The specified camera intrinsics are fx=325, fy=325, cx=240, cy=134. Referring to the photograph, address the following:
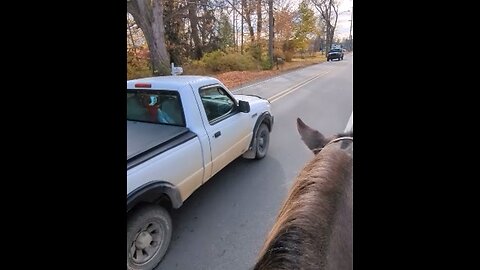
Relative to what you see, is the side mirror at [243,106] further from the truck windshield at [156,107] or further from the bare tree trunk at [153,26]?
the bare tree trunk at [153,26]

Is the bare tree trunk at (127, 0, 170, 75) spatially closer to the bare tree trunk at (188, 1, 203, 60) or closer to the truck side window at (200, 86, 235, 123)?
the bare tree trunk at (188, 1, 203, 60)

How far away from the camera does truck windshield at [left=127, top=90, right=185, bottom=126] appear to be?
12.0 ft

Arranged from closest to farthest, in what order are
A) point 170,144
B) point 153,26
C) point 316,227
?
point 316,227 → point 170,144 → point 153,26

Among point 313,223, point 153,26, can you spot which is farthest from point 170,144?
point 153,26

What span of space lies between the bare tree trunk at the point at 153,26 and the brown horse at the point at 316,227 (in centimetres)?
1538

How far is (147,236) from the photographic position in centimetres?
280

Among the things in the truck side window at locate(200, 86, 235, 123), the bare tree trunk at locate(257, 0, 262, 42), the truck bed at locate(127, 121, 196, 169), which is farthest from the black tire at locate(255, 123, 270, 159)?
the bare tree trunk at locate(257, 0, 262, 42)

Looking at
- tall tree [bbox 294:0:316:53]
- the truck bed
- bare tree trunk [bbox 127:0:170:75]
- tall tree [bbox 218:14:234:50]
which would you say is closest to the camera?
the truck bed

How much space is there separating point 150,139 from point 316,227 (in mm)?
2441

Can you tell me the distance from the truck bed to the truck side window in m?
0.57

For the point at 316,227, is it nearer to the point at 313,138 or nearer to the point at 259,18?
the point at 313,138
